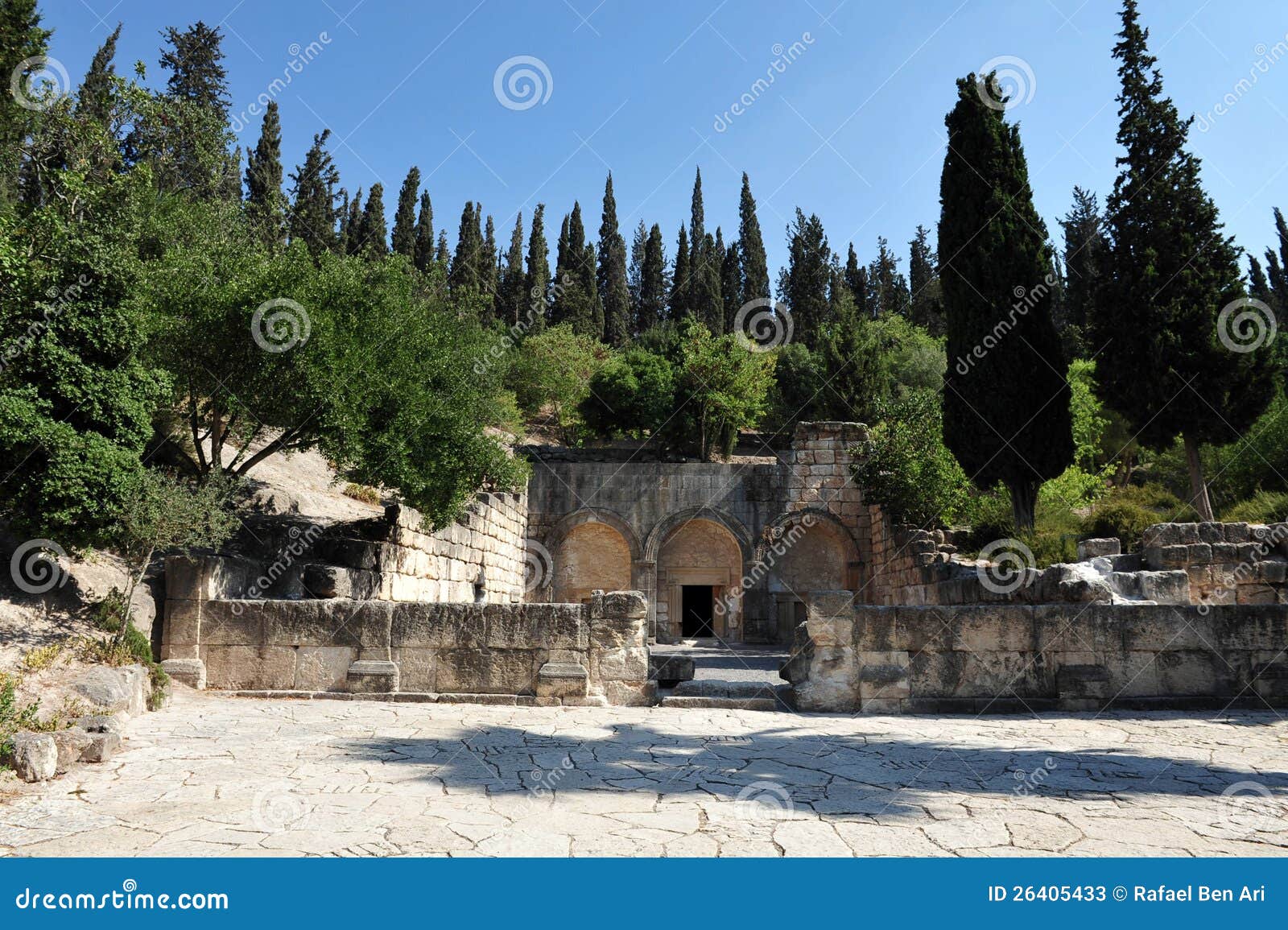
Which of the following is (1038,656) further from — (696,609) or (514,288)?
(514,288)

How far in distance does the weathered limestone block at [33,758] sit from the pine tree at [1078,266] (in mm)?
32665

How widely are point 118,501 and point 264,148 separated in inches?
1171

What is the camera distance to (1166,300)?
15812 millimetres

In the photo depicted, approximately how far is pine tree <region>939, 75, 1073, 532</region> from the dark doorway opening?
7753mm

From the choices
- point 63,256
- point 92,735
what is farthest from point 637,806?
point 63,256

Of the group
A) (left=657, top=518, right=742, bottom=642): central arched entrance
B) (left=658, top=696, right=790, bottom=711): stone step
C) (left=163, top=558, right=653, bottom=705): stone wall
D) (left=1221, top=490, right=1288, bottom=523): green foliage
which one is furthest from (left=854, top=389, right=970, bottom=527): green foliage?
(left=163, top=558, right=653, bottom=705): stone wall

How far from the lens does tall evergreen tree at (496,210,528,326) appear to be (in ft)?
151

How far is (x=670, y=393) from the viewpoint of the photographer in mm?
29922

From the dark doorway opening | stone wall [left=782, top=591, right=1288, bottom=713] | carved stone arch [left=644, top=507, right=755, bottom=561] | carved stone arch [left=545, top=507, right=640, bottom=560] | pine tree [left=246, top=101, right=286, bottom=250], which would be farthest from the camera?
pine tree [left=246, top=101, right=286, bottom=250]

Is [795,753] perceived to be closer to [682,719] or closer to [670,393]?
[682,719]

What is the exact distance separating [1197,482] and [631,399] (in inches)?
759

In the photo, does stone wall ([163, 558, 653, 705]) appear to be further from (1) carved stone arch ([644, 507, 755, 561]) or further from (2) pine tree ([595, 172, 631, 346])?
(2) pine tree ([595, 172, 631, 346])

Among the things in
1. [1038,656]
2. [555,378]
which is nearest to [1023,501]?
[1038,656]

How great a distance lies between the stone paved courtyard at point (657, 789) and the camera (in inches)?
128
